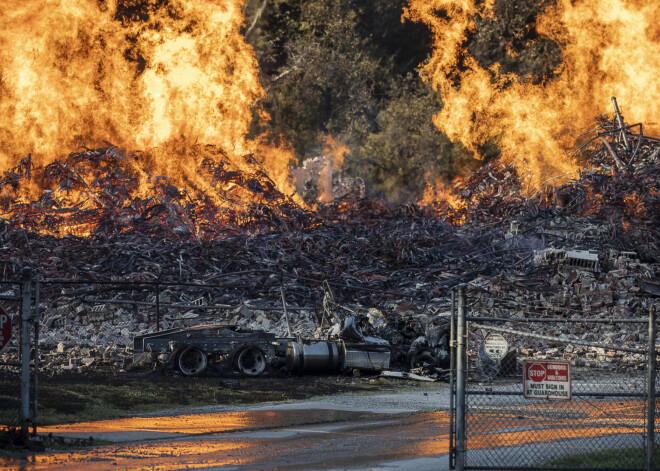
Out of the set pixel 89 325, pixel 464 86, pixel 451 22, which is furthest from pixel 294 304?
pixel 451 22

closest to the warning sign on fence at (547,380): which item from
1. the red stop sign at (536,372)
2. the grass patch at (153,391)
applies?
the red stop sign at (536,372)

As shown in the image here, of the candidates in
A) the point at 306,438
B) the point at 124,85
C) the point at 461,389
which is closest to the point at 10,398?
the point at 306,438

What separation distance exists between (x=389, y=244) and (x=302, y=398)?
17.1 metres

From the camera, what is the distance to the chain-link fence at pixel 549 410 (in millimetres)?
9203

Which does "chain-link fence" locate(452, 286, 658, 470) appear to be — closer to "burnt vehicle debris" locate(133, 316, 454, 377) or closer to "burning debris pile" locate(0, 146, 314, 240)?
"burnt vehicle debris" locate(133, 316, 454, 377)

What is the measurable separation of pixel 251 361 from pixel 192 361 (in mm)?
1257

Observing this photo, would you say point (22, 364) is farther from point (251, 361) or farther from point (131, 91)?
point (131, 91)

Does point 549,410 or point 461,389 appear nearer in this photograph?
point 461,389

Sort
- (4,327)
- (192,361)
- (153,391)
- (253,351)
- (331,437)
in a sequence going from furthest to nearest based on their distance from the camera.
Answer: (253,351)
(192,361)
(153,391)
(331,437)
(4,327)

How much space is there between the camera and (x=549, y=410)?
14688 millimetres

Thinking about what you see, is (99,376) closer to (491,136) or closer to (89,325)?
(89,325)

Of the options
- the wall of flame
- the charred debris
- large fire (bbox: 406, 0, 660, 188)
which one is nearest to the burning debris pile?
the charred debris

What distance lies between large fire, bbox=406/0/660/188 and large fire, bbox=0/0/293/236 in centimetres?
1207

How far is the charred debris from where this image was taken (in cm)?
2347
